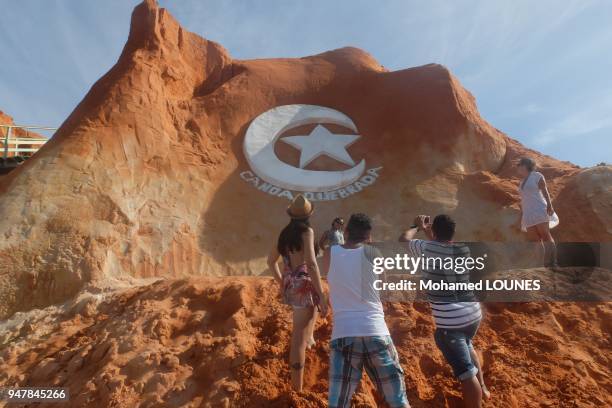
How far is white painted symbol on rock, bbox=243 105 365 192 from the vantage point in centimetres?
1052

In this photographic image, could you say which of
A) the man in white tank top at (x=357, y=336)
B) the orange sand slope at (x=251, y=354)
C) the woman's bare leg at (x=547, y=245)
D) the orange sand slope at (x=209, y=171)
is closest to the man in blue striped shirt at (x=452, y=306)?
the man in white tank top at (x=357, y=336)

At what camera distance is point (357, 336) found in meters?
2.57

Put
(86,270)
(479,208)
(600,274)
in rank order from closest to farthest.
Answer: (600,274) < (86,270) < (479,208)

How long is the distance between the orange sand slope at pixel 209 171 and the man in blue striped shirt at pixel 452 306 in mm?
5656

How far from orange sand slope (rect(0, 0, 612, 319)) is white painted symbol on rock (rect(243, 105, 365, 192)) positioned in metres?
0.32

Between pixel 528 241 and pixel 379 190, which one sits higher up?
pixel 379 190

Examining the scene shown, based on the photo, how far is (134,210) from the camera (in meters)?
8.54

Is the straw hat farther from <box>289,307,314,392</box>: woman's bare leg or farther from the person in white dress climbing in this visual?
the person in white dress climbing

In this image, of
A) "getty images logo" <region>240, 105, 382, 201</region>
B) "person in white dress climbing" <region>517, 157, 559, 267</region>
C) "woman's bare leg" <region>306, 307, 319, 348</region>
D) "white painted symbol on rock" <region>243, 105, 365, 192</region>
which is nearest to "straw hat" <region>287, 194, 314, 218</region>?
"woman's bare leg" <region>306, 307, 319, 348</region>

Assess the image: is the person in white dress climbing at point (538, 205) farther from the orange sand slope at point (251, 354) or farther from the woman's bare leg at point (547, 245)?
the orange sand slope at point (251, 354)

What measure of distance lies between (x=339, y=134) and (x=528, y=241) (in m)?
5.26

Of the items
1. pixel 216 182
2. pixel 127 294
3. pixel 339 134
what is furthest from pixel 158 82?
pixel 127 294

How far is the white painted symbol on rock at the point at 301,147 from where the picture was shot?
34.5 ft

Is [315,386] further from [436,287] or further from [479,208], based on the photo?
[479,208]
